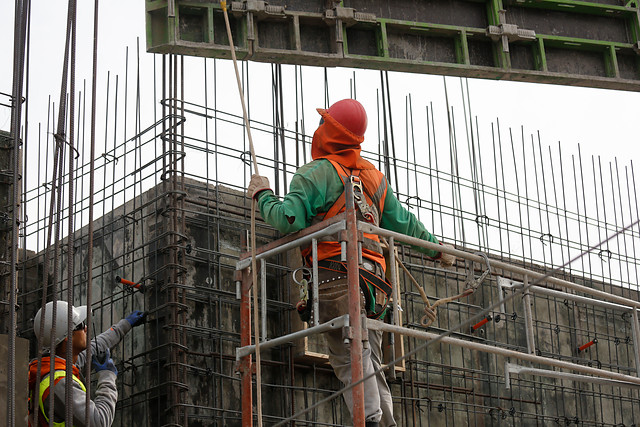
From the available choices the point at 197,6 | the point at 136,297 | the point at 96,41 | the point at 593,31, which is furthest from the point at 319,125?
the point at 593,31

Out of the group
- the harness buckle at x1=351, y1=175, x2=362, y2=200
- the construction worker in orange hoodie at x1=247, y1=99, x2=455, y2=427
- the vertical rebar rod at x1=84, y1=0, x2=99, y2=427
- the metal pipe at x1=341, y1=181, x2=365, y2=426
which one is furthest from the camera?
the harness buckle at x1=351, y1=175, x2=362, y2=200

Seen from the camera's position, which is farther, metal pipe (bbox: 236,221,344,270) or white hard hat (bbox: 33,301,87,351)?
white hard hat (bbox: 33,301,87,351)

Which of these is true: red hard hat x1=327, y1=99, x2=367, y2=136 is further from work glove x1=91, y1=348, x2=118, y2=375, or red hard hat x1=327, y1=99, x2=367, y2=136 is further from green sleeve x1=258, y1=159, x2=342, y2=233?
work glove x1=91, y1=348, x2=118, y2=375

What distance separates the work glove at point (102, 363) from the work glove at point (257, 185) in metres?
1.60

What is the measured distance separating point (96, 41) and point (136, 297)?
3415mm

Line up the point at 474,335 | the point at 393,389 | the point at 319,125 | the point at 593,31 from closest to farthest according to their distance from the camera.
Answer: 1. the point at 319,125
2. the point at 593,31
3. the point at 393,389
4. the point at 474,335

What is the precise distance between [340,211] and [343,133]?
1.99 feet

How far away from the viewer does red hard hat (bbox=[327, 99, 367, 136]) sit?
8.13m

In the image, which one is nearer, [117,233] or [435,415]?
[117,233]

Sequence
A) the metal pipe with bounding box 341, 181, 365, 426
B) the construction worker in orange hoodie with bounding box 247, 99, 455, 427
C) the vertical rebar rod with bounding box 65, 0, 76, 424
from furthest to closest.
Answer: the construction worker in orange hoodie with bounding box 247, 99, 455, 427 < the metal pipe with bounding box 341, 181, 365, 426 < the vertical rebar rod with bounding box 65, 0, 76, 424

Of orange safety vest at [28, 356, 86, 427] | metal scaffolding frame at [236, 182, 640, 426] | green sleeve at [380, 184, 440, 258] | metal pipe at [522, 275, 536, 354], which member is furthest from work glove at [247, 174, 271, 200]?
metal pipe at [522, 275, 536, 354]

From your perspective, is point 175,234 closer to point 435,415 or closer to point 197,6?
point 197,6

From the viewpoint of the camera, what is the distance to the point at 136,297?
392 inches

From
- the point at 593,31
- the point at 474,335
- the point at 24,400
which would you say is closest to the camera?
Answer: the point at 24,400
